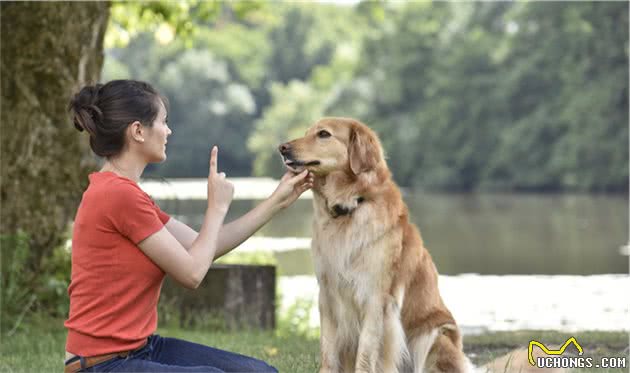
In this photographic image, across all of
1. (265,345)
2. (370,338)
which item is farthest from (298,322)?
(370,338)

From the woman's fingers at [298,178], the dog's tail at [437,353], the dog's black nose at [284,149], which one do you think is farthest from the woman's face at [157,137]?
the dog's tail at [437,353]

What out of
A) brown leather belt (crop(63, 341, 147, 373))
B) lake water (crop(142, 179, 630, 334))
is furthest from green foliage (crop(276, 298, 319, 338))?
brown leather belt (crop(63, 341, 147, 373))

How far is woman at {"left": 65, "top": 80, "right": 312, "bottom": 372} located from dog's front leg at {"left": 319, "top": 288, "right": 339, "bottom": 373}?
1.24 meters

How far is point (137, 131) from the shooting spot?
414 cm

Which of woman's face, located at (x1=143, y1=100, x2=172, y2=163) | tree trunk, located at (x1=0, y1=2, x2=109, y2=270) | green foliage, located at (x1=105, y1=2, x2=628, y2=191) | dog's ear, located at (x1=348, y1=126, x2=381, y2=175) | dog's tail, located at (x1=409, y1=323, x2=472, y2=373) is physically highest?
green foliage, located at (x1=105, y1=2, x2=628, y2=191)

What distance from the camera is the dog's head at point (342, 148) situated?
17.5ft

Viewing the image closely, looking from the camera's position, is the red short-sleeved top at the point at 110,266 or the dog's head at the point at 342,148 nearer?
the red short-sleeved top at the point at 110,266

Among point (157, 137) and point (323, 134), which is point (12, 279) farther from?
point (157, 137)

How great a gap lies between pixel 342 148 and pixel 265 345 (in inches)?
118

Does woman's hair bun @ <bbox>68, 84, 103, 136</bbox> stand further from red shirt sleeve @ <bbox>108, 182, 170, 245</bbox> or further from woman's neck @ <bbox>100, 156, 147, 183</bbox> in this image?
red shirt sleeve @ <bbox>108, 182, 170, 245</bbox>

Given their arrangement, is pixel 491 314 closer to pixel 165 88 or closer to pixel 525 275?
pixel 525 275

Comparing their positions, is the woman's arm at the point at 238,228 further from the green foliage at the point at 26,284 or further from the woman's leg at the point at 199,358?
the green foliage at the point at 26,284

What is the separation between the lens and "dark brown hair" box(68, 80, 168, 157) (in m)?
4.12

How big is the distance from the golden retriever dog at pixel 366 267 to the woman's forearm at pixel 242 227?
2.12 feet
